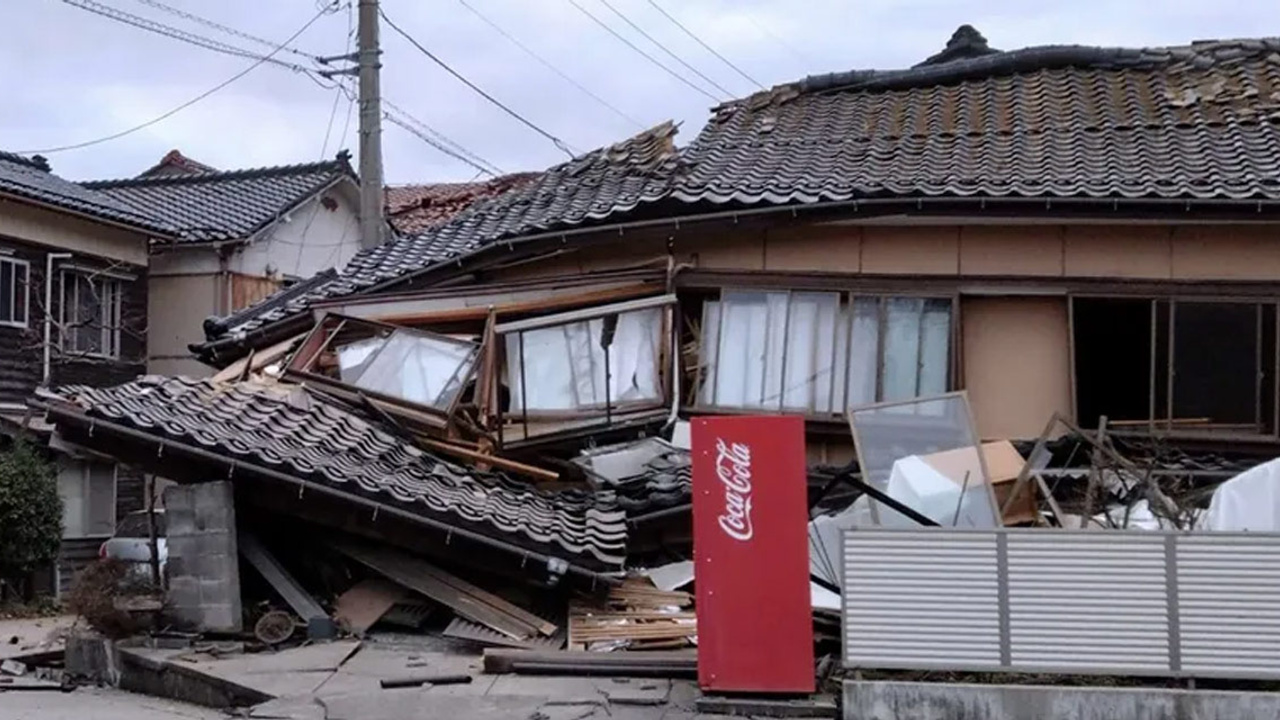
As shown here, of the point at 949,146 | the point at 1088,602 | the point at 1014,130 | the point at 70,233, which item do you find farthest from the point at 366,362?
the point at 70,233

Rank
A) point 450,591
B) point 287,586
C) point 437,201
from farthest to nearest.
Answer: point 437,201 → point 287,586 → point 450,591

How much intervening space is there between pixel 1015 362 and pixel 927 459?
7.51 feet

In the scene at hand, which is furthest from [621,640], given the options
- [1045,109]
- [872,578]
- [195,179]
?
[195,179]

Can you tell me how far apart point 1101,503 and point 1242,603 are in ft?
8.58

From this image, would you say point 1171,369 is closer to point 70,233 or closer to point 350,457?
point 350,457

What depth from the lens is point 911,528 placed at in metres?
8.36

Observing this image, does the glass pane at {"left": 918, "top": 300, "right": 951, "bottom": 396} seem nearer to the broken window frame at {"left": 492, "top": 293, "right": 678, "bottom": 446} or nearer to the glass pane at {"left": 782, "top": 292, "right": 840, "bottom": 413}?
the glass pane at {"left": 782, "top": 292, "right": 840, "bottom": 413}

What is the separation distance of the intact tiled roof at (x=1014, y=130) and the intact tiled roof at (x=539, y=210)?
0.51 metres

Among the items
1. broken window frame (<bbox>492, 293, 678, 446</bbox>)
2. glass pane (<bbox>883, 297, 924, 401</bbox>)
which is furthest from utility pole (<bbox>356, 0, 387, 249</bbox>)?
glass pane (<bbox>883, 297, 924, 401</bbox>)

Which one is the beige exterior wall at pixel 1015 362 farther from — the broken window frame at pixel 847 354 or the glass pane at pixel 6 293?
the glass pane at pixel 6 293

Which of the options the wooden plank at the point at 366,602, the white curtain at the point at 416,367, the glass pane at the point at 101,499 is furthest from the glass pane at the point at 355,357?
the glass pane at the point at 101,499

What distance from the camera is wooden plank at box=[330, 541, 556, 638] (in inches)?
407

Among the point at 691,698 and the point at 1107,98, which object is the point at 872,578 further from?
the point at 1107,98

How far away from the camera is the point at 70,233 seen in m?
20.4
